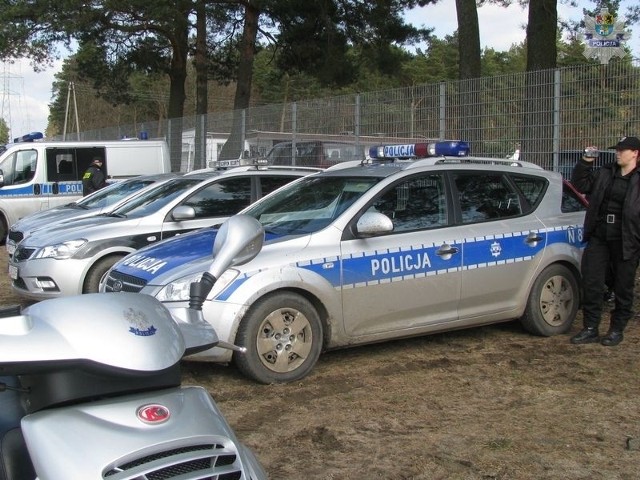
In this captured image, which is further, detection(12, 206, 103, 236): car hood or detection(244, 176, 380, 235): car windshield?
detection(12, 206, 103, 236): car hood

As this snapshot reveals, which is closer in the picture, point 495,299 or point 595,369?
point 595,369

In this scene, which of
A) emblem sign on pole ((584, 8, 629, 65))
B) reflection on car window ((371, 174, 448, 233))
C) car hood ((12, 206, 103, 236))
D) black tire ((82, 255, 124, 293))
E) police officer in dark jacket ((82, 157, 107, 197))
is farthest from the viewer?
police officer in dark jacket ((82, 157, 107, 197))

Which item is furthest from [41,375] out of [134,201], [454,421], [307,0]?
[307,0]

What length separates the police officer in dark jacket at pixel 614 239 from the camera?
19.4 ft

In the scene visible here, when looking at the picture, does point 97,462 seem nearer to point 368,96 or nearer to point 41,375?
point 41,375

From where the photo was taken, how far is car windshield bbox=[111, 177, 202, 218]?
8391 mm

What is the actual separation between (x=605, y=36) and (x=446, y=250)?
→ 33.2 ft

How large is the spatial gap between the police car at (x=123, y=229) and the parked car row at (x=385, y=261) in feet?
5.56

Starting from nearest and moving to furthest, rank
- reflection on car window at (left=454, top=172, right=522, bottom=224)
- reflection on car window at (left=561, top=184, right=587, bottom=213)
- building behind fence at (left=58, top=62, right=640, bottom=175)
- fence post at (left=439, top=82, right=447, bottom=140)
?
reflection on car window at (left=454, top=172, right=522, bottom=224)
reflection on car window at (left=561, top=184, right=587, bottom=213)
building behind fence at (left=58, top=62, right=640, bottom=175)
fence post at (left=439, top=82, right=447, bottom=140)

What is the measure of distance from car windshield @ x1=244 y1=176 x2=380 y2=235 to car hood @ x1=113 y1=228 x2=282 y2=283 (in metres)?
0.27

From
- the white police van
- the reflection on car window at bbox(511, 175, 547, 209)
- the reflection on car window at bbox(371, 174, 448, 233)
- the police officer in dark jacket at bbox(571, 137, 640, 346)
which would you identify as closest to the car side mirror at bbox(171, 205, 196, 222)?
the reflection on car window at bbox(371, 174, 448, 233)

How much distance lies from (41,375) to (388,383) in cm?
380

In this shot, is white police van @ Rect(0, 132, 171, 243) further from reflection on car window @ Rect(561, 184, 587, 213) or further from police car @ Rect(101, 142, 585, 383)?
reflection on car window @ Rect(561, 184, 587, 213)

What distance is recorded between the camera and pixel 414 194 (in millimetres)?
6020
